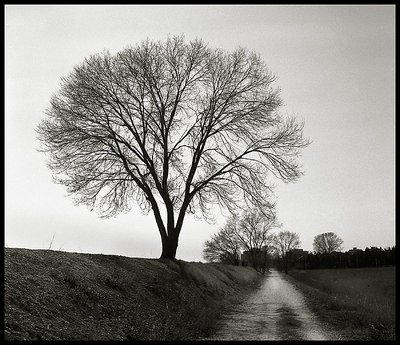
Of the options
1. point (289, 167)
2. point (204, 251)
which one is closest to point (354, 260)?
point (204, 251)

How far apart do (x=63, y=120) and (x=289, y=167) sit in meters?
12.3

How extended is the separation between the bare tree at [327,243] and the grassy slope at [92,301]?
151 metres

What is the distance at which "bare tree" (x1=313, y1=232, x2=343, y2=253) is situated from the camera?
155375 mm

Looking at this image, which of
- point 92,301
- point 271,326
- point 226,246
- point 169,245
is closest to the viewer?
point 92,301

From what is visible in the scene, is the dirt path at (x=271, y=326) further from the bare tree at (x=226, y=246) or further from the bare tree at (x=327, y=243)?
the bare tree at (x=327, y=243)

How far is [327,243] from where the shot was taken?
157250mm

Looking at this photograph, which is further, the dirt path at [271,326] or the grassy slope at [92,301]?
the dirt path at [271,326]

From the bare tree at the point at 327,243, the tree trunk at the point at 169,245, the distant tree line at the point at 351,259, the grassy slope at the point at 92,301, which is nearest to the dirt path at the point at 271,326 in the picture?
the grassy slope at the point at 92,301

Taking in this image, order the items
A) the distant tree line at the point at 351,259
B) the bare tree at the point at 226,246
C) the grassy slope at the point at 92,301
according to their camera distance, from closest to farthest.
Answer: the grassy slope at the point at 92,301, the bare tree at the point at 226,246, the distant tree line at the point at 351,259

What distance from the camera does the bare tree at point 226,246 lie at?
79.7 meters

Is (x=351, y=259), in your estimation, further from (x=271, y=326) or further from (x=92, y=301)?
(x=92, y=301)

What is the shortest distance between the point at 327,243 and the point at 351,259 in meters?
26.4

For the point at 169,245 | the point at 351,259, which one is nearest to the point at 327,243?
the point at 351,259

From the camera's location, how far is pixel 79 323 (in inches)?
329
